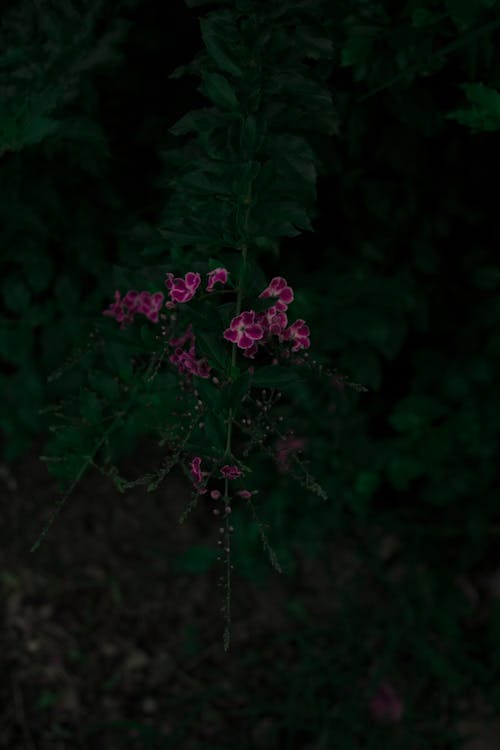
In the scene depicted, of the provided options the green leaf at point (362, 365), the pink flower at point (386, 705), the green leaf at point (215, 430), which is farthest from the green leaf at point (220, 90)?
the pink flower at point (386, 705)

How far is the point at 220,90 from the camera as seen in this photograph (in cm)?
107

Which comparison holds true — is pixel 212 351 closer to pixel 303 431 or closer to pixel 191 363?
pixel 191 363

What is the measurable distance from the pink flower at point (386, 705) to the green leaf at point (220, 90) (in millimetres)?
1691

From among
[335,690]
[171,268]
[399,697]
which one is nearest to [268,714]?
[335,690]

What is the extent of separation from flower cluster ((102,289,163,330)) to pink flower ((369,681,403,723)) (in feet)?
4.62

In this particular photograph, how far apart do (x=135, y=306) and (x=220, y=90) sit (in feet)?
1.17

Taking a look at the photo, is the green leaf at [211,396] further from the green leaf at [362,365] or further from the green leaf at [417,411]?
the green leaf at [417,411]

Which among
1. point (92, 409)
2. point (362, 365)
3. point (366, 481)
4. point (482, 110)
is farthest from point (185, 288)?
point (366, 481)

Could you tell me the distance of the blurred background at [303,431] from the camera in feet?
4.71

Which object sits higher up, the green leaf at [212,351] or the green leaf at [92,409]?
the green leaf at [212,351]

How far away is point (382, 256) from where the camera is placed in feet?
5.87

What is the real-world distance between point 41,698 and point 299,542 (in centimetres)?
79

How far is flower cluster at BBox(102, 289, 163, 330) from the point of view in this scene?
4.07 ft

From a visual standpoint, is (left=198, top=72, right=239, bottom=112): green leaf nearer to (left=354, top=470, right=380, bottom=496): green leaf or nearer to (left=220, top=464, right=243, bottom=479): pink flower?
(left=220, top=464, right=243, bottom=479): pink flower
